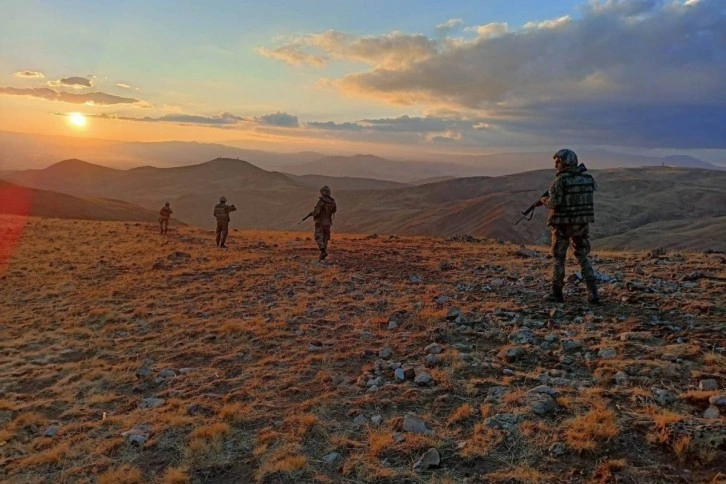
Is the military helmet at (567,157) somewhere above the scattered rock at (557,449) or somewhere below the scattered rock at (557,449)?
above

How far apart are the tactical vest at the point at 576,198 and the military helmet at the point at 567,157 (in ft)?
0.81

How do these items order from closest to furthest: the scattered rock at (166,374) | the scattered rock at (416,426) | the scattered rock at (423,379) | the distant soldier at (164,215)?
the scattered rock at (416,426)
the scattered rock at (423,379)
the scattered rock at (166,374)
the distant soldier at (164,215)

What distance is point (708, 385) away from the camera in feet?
19.0

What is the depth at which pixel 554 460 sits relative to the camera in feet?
16.0

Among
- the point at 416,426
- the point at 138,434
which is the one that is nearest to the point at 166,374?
the point at 138,434

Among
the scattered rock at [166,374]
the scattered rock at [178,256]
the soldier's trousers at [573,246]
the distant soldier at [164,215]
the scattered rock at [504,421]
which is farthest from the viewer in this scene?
the distant soldier at [164,215]

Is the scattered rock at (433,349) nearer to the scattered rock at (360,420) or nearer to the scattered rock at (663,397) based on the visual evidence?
the scattered rock at (360,420)

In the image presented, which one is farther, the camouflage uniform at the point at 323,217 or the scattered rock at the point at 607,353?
the camouflage uniform at the point at 323,217

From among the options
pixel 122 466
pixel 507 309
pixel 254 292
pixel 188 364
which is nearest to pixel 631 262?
pixel 507 309

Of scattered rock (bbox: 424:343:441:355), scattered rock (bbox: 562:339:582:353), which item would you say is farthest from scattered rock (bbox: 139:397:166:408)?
scattered rock (bbox: 562:339:582:353)

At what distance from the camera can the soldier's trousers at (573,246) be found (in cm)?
966

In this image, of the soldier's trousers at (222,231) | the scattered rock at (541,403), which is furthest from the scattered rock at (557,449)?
the soldier's trousers at (222,231)

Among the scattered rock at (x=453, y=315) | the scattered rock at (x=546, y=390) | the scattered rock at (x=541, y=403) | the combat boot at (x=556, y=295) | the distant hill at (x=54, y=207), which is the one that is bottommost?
the distant hill at (x=54, y=207)

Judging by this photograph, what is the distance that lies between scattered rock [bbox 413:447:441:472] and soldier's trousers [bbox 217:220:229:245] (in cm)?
1959
